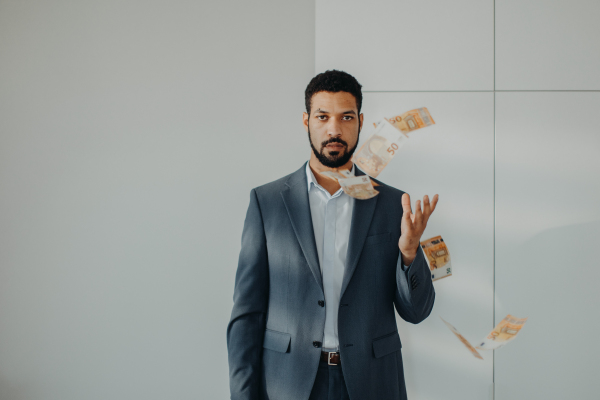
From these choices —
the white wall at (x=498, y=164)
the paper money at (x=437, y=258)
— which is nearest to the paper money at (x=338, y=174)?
the paper money at (x=437, y=258)

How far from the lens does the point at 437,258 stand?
170cm

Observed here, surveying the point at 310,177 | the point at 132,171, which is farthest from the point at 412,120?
the point at 132,171

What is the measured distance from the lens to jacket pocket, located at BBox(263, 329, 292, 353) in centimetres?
139

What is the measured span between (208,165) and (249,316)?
1.04 m

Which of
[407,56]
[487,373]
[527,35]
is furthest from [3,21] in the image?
[487,373]

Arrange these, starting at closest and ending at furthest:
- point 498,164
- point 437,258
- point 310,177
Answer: point 310,177 → point 437,258 → point 498,164

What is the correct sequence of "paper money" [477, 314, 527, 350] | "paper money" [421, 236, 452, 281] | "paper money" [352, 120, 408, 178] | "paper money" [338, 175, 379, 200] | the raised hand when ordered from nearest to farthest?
the raised hand → "paper money" [338, 175, 379, 200] → "paper money" [421, 236, 452, 281] → "paper money" [352, 120, 408, 178] → "paper money" [477, 314, 527, 350]

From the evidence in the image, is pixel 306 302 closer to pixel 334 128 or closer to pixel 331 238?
pixel 331 238

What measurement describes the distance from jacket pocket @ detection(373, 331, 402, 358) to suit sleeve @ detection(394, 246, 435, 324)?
116mm

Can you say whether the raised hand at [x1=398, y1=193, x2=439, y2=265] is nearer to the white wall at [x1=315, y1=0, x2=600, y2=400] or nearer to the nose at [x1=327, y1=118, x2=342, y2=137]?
the nose at [x1=327, y1=118, x2=342, y2=137]

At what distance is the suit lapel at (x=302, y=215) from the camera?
140 cm

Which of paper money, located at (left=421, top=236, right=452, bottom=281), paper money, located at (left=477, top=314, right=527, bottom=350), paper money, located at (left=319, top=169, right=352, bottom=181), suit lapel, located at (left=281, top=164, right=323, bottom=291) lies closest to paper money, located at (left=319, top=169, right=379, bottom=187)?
paper money, located at (left=319, top=169, right=352, bottom=181)

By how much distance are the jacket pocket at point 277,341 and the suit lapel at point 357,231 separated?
271 mm

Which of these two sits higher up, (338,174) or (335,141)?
(335,141)
